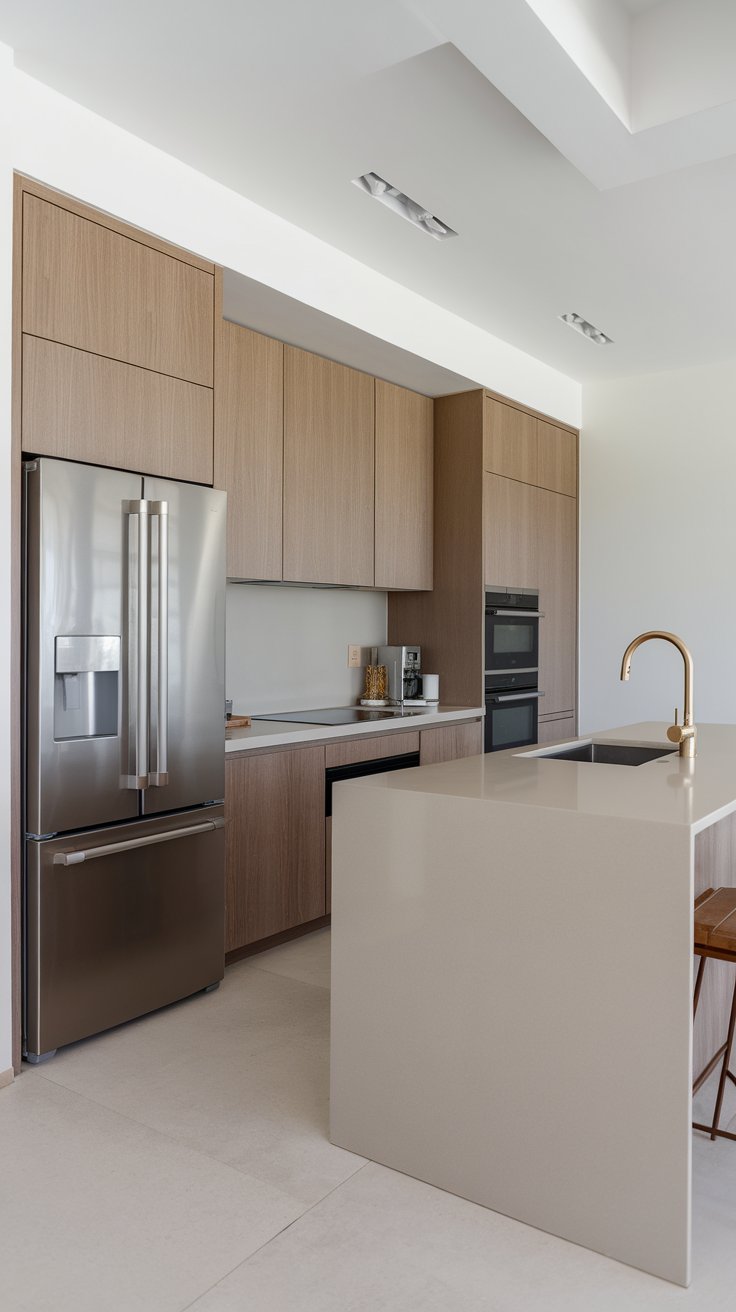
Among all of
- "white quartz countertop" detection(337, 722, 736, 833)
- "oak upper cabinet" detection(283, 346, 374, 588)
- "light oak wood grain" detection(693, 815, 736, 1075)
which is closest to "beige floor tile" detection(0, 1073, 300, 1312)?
"white quartz countertop" detection(337, 722, 736, 833)

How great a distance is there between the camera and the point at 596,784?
2.05 metres

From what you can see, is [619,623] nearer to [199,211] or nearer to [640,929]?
[199,211]

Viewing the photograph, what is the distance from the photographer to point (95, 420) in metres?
2.63

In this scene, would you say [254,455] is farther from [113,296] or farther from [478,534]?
[478,534]

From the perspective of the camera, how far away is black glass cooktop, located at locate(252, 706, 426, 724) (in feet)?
12.5

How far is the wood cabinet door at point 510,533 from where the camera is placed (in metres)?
4.61

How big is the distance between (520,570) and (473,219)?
2.02m

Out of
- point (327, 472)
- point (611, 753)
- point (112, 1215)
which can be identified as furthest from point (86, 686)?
point (327, 472)

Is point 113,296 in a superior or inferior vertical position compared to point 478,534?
superior

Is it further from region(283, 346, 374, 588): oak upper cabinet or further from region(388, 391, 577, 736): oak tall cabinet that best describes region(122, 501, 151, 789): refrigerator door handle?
region(388, 391, 577, 736): oak tall cabinet

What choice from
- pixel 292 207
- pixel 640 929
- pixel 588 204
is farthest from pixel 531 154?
pixel 640 929

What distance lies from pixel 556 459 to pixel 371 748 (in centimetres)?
234

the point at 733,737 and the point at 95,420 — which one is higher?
the point at 95,420

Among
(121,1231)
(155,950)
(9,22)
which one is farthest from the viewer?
(155,950)
